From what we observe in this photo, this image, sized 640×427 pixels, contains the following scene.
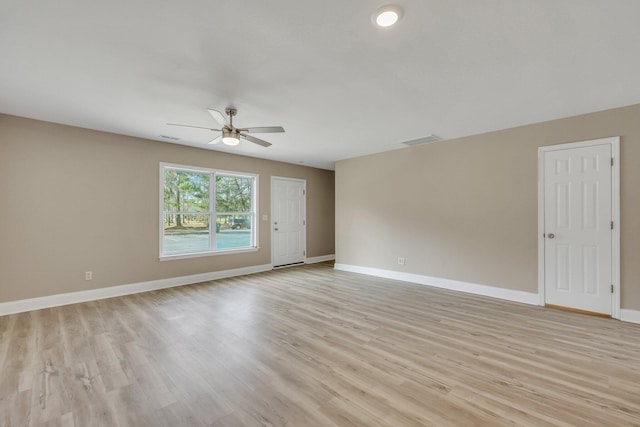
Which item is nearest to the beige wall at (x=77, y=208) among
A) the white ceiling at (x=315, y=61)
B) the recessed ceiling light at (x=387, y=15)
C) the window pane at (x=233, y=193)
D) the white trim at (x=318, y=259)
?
the white ceiling at (x=315, y=61)

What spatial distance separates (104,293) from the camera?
4.29m

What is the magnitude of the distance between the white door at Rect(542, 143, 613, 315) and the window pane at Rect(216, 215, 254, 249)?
17.5 feet

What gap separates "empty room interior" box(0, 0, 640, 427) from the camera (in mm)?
1870

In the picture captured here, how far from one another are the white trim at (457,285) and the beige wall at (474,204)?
81 millimetres

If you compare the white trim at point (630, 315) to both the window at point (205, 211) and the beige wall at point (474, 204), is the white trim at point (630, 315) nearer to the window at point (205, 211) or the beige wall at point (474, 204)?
the beige wall at point (474, 204)

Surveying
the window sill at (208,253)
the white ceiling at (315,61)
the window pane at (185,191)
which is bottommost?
the window sill at (208,253)

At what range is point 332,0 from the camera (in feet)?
5.52

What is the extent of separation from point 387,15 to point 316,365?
2.67 m

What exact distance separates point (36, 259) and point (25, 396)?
2.65m

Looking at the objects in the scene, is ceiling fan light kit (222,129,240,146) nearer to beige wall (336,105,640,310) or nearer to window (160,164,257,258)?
window (160,164,257,258)

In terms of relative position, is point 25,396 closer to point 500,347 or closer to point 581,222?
point 500,347

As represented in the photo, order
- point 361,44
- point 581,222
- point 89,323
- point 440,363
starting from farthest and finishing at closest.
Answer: point 581,222 < point 89,323 < point 440,363 < point 361,44

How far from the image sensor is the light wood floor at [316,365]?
1.79 metres

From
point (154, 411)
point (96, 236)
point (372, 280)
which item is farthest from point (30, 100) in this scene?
point (372, 280)
